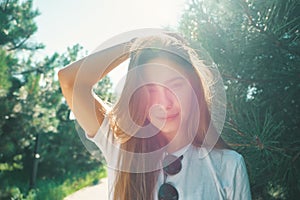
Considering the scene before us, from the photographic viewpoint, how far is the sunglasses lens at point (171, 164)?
3.78ft

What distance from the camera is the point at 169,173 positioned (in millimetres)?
1154

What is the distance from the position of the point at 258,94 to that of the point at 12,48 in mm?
5074

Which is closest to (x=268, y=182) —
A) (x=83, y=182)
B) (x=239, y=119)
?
(x=239, y=119)

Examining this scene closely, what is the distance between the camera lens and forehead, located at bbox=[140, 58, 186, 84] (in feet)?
3.81

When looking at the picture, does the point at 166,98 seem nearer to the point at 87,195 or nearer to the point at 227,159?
the point at 227,159

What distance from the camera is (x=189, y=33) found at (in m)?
1.74

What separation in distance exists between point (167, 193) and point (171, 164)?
108mm

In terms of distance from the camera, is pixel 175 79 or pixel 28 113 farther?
pixel 28 113

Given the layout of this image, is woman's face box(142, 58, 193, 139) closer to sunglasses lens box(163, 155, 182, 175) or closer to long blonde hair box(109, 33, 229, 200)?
long blonde hair box(109, 33, 229, 200)

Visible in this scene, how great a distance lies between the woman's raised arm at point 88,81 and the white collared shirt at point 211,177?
0.56 feet

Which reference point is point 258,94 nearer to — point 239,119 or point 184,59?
point 239,119

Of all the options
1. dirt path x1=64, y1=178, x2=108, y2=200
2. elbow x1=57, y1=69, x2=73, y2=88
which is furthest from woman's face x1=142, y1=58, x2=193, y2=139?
dirt path x1=64, y1=178, x2=108, y2=200

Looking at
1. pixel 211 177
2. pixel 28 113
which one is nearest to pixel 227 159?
pixel 211 177

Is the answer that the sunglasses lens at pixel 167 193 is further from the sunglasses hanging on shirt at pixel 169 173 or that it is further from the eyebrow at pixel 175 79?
the eyebrow at pixel 175 79
